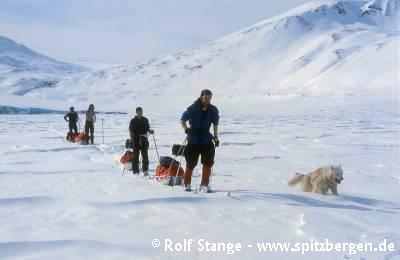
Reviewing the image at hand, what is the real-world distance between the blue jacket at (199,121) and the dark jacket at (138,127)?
273 cm

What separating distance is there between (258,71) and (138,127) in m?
159

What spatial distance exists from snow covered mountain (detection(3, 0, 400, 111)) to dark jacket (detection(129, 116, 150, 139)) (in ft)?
336

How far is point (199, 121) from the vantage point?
26.0 feet

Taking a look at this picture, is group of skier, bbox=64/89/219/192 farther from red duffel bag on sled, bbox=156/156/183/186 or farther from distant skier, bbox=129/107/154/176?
distant skier, bbox=129/107/154/176

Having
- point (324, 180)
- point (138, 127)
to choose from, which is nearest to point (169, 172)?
point (138, 127)

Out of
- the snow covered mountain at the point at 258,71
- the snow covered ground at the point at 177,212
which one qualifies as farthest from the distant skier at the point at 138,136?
the snow covered mountain at the point at 258,71

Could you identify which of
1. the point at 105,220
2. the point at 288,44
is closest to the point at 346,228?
the point at 105,220

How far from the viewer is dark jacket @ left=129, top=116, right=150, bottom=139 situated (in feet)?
34.4

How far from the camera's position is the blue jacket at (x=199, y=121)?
26.0 ft

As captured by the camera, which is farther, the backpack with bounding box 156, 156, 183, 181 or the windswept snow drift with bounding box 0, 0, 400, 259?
the backpack with bounding box 156, 156, 183, 181

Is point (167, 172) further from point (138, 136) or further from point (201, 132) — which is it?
point (201, 132)

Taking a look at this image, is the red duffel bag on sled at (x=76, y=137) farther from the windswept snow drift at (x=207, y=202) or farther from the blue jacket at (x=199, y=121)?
the blue jacket at (x=199, y=121)

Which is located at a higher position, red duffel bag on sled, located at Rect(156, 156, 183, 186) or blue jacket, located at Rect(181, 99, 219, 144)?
blue jacket, located at Rect(181, 99, 219, 144)

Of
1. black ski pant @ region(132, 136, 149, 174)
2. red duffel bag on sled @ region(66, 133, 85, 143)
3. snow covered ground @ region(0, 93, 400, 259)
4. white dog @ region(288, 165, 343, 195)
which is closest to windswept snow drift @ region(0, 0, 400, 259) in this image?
snow covered ground @ region(0, 93, 400, 259)
